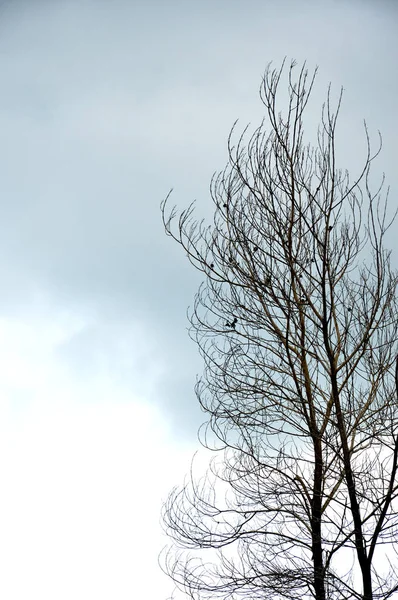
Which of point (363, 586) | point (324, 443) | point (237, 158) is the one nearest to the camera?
point (363, 586)

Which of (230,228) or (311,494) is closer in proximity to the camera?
(311,494)

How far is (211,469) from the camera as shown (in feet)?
22.2

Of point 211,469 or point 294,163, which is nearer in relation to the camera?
point 294,163

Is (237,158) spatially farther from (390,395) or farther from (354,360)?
(390,395)

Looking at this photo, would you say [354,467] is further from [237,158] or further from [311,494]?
[237,158]

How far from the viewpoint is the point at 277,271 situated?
21.6 ft

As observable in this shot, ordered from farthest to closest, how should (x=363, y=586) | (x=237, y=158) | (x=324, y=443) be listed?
(x=237, y=158) < (x=324, y=443) < (x=363, y=586)

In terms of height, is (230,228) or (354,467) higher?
(230,228)

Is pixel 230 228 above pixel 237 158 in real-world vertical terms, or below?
below

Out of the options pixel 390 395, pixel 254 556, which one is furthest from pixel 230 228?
pixel 254 556

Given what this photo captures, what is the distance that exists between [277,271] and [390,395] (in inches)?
62.1

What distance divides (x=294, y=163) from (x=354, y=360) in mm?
1937

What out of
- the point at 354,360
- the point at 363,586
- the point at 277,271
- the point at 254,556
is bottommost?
the point at 363,586

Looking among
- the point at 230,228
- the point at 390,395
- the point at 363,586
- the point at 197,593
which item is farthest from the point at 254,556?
the point at 230,228
